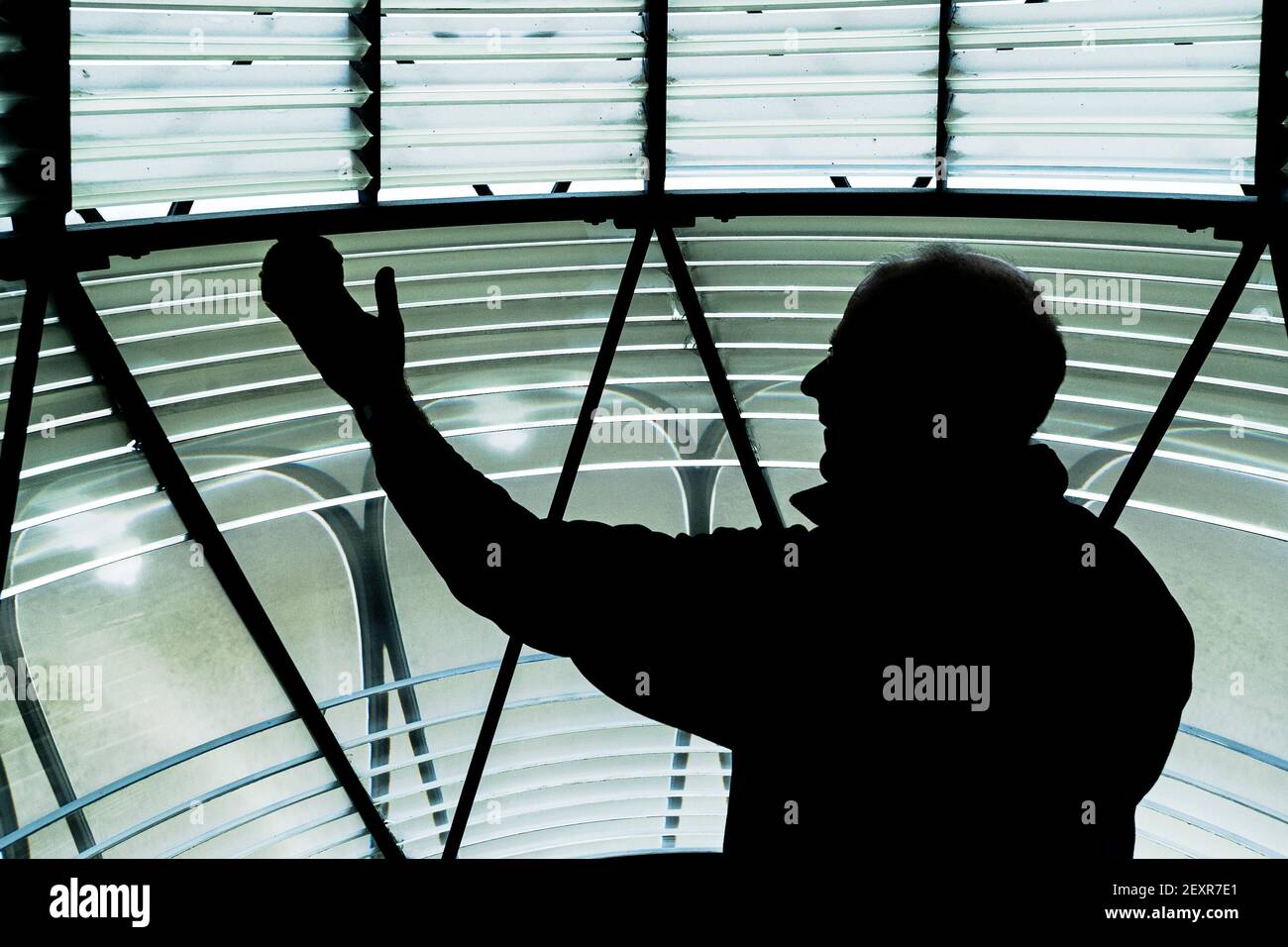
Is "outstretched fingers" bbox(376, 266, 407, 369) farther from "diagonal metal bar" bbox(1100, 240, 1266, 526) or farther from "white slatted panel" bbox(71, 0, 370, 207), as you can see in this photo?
"diagonal metal bar" bbox(1100, 240, 1266, 526)

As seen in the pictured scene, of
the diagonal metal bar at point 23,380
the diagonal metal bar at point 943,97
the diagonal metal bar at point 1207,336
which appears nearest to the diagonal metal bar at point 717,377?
the diagonal metal bar at point 943,97

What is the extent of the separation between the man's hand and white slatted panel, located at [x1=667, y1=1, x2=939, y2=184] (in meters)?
7.89

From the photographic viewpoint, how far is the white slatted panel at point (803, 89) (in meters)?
9.07

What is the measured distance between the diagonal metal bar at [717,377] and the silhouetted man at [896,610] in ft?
25.7

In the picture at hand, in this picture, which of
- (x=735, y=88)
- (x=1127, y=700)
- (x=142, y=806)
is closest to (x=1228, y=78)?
(x=735, y=88)

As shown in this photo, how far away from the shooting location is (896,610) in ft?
6.26

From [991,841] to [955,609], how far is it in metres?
0.42

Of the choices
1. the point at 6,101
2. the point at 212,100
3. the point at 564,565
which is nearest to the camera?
the point at 564,565

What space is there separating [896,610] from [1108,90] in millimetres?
8889

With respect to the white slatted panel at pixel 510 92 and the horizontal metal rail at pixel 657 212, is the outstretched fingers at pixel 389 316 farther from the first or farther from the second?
the white slatted panel at pixel 510 92

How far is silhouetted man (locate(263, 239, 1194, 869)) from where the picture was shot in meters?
1.83

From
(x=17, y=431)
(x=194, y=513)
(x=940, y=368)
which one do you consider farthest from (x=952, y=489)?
(x=194, y=513)

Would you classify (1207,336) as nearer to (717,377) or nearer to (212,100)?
(717,377)
